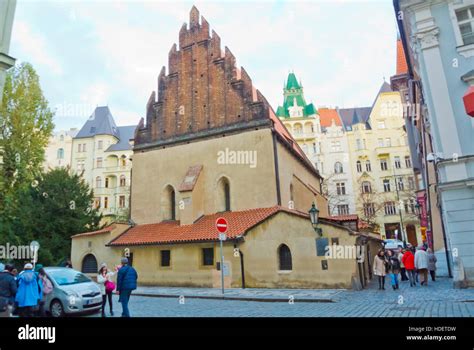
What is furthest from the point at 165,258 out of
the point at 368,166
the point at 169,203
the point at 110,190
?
the point at 368,166

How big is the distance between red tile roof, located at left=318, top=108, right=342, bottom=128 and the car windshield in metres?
58.4

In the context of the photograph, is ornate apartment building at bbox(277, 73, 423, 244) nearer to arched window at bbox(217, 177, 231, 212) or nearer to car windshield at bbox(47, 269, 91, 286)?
arched window at bbox(217, 177, 231, 212)

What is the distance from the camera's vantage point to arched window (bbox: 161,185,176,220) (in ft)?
72.4

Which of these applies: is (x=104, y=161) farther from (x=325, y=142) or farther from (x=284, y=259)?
(x=284, y=259)

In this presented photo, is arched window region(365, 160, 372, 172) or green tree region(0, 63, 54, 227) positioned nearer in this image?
green tree region(0, 63, 54, 227)

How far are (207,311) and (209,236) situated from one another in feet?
23.6

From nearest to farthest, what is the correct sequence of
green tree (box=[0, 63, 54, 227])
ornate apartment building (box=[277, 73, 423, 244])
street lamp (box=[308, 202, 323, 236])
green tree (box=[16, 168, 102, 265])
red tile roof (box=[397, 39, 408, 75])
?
1. street lamp (box=[308, 202, 323, 236])
2. green tree (box=[16, 168, 102, 265])
3. green tree (box=[0, 63, 54, 227])
4. red tile roof (box=[397, 39, 408, 75])
5. ornate apartment building (box=[277, 73, 423, 244])

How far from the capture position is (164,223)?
70.5ft

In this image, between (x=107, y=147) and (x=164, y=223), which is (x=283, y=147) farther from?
(x=107, y=147)

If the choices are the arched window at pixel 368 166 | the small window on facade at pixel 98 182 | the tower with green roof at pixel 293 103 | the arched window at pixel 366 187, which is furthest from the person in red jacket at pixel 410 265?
the tower with green roof at pixel 293 103

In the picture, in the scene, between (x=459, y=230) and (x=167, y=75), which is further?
(x=167, y=75)

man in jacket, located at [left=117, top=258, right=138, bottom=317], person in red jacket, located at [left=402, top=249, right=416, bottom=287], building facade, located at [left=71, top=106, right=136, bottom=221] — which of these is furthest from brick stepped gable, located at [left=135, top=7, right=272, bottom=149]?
building facade, located at [left=71, top=106, right=136, bottom=221]
